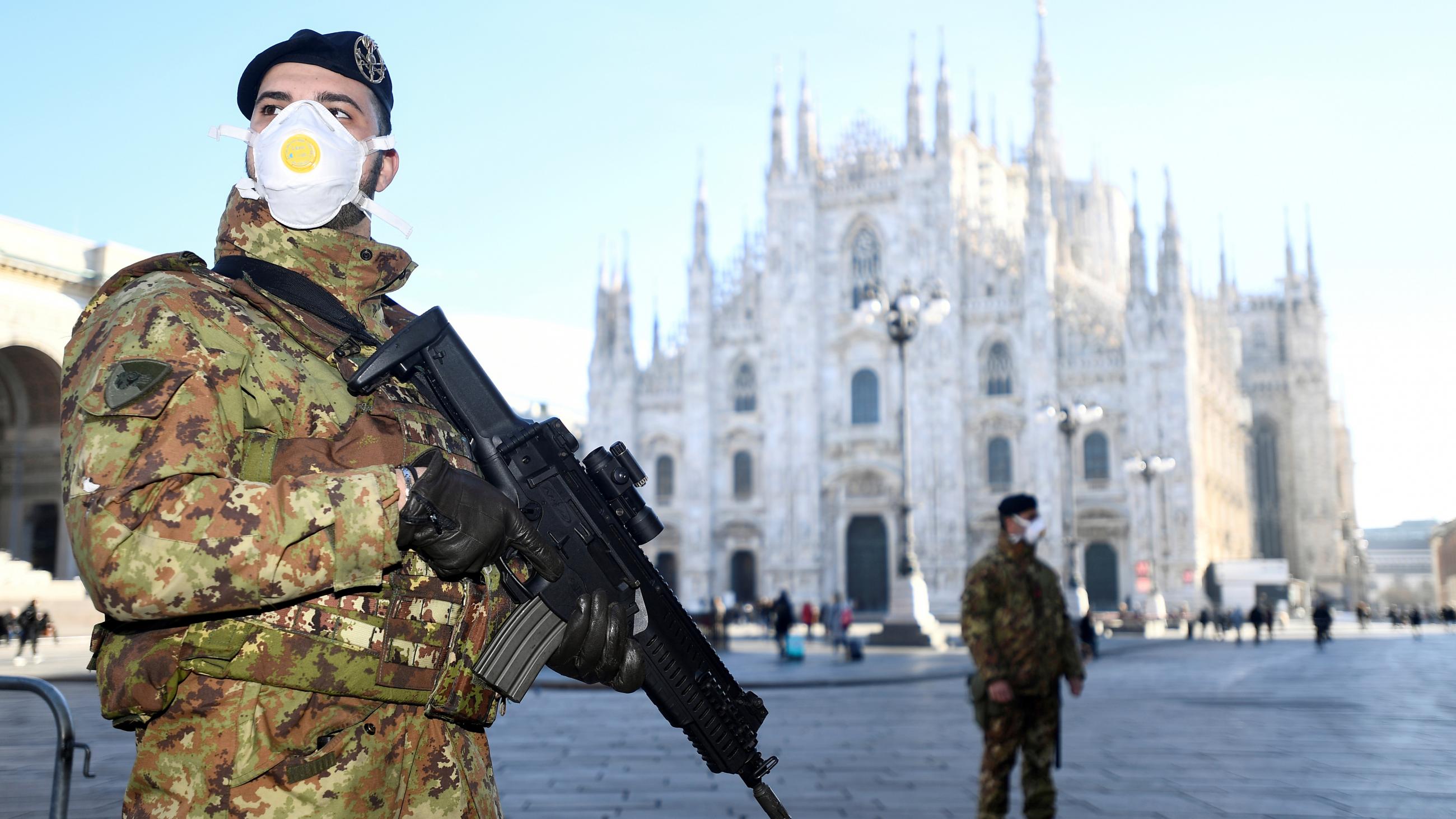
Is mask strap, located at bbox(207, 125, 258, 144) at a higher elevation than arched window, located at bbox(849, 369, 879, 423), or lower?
lower

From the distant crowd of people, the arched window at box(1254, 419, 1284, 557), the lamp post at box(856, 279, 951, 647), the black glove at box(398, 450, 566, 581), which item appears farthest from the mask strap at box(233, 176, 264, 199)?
the arched window at box(1254, 419, 1284, 557)

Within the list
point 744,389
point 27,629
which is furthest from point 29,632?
point 744,389

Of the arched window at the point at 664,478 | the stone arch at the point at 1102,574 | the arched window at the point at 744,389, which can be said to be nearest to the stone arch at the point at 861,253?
the arched window at the point at 744,389

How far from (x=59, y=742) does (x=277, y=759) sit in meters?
3.07

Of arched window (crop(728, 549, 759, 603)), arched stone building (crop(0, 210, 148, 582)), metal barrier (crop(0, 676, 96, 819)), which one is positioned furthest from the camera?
arched window (crop(728, 549, 759, 603))

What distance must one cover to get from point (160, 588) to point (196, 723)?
0.87 feet

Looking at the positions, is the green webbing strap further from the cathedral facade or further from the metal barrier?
the cathedral facade

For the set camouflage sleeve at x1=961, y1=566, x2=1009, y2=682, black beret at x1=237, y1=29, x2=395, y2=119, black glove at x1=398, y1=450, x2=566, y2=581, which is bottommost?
camouflage sleeve at x1=961, y1=566, x2=1009, y2=682

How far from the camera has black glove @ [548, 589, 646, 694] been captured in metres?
2.05

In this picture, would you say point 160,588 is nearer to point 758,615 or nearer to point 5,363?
point 5,363

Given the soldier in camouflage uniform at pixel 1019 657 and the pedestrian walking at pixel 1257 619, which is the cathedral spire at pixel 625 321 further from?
the soldier in camouflage uniform at pixel 1019 657

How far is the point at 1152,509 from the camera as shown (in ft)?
121

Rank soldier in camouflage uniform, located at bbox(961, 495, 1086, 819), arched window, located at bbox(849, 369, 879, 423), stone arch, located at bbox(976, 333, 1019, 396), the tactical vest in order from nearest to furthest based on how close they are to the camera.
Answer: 1. the tactical vest
2. soldier in camouflage uniform, located at bbox(961, 495, 1086, 819)
3. stone arch, located at bbox(976, 333, 1019, 396)
4. arched window, located at bbox(849, 369, 879, 423)

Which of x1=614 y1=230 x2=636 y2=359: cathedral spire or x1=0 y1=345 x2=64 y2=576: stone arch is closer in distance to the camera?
x1=0 y1=345 x2=64 y2=576: stone arch
